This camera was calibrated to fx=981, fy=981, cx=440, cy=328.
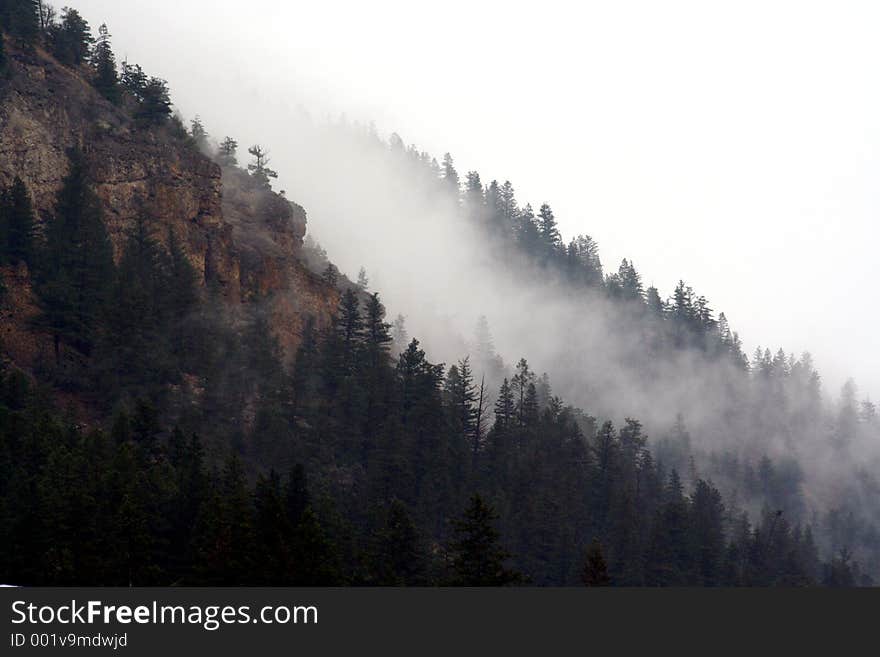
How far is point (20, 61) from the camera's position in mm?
75250

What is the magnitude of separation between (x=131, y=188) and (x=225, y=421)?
2315 centimetres

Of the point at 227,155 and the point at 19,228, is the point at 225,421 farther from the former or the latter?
the point at 227,155

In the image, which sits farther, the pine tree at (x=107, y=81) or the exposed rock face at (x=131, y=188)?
the pine tree at (x=107, y=81)

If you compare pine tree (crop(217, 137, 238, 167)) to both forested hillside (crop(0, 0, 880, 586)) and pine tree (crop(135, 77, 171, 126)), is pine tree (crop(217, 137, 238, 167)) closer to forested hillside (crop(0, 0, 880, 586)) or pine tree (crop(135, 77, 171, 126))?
forested hillside (crop(0, 0, 880, 586))

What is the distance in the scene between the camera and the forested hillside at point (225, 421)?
3925 centimetres

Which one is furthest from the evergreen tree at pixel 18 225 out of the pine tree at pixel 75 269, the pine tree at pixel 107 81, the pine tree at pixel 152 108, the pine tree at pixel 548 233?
the pine tree at pixel 548 233

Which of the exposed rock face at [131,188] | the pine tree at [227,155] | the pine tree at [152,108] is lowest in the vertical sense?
the exposed rock face at [131,188]

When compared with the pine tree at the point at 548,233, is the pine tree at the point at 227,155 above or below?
below

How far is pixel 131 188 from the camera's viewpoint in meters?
77.8

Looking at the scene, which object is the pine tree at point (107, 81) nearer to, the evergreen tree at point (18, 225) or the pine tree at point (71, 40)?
the pine tree at point (71, 40)

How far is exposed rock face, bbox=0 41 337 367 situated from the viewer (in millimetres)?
70812

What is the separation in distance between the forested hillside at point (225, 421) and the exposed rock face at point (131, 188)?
197mm

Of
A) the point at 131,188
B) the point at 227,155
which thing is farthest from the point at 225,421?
the point at 227,155

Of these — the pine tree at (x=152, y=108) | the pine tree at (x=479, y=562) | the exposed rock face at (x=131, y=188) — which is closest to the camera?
the pine tree at (x=479, y=562)
